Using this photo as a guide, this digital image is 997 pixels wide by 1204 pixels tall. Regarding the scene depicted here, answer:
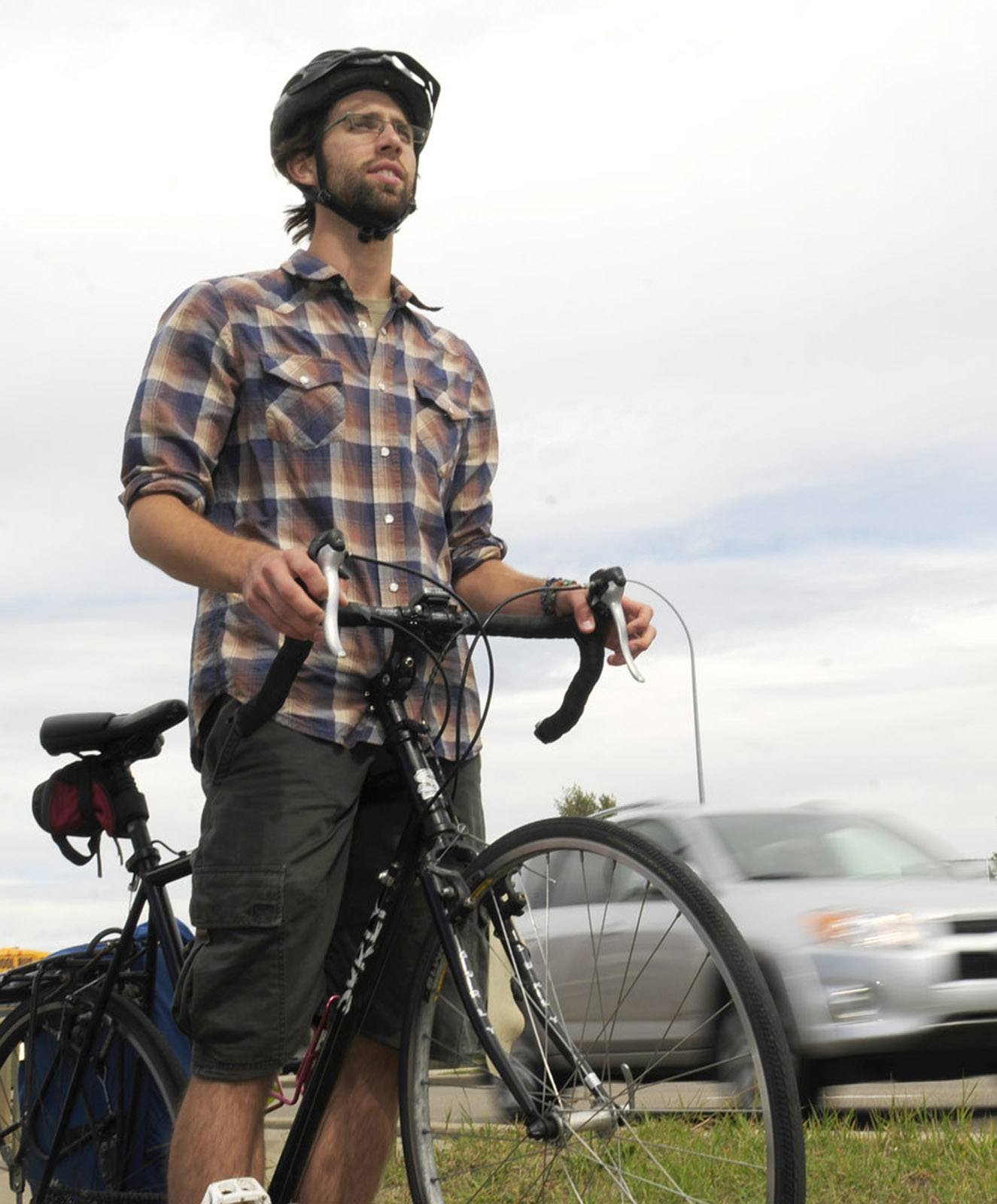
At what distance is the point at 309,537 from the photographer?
351 centimetres

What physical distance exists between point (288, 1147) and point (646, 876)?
103 centimetres

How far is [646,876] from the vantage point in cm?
284

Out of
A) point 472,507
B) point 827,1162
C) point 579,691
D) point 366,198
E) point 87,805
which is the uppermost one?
point 366,198

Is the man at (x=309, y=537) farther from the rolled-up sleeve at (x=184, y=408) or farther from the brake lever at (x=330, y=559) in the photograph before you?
the brake lever at (x=330, y=559)

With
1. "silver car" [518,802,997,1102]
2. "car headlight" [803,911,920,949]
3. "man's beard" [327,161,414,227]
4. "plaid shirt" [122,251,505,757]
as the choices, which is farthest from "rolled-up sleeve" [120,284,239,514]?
"car headlight" [803,911,920,949]

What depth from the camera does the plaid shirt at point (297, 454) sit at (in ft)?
11.2

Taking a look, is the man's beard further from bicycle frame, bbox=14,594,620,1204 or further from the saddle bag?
the saddle bag

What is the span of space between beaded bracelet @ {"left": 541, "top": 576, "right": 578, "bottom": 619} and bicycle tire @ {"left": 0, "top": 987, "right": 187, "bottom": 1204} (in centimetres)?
146

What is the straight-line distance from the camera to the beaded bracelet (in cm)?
330

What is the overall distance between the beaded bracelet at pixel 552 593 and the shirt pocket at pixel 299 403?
536 millimetres

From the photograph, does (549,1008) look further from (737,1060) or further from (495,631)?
(495,631)

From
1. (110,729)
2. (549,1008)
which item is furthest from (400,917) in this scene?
(110,729)

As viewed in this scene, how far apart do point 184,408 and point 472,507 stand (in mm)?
729

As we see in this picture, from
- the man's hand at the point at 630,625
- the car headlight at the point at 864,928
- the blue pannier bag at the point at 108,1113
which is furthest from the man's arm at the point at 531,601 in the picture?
the car headlight at the point at 864,928
